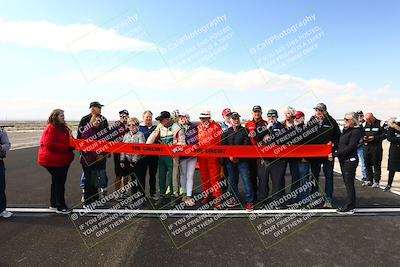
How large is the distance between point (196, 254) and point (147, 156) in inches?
126

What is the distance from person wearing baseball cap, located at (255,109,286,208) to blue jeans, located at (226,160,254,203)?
296mm

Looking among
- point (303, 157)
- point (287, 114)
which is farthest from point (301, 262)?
point (287, 114)

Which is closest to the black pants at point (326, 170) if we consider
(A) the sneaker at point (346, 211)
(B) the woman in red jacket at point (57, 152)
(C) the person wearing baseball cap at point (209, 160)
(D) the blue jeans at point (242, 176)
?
(A) the sneaker at point (346, 211)

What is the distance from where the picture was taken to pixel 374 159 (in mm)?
8234

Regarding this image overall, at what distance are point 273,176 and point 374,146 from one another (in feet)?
Answer: 12.8

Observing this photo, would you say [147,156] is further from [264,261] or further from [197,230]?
[264,261]

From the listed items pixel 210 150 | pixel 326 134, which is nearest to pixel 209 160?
pixel 210 150

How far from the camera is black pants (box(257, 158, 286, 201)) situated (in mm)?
6207

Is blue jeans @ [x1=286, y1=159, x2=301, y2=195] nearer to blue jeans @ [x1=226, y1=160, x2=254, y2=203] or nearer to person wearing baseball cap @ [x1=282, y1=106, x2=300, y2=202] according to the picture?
person wearing baseball cap @ [x1=282, y1=106, x2=300, y2=202]

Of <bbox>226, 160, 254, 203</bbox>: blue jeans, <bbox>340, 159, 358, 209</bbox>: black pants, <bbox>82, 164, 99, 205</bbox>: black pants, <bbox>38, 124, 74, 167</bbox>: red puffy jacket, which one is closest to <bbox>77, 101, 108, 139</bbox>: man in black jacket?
<bbox>38, 124, 74, 167</bbox>: red puffy jacket

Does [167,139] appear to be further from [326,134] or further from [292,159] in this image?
[326,134]

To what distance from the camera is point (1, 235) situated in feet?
15.4

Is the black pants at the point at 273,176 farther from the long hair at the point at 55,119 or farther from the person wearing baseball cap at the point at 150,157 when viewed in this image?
the long hair at the point at 55,119

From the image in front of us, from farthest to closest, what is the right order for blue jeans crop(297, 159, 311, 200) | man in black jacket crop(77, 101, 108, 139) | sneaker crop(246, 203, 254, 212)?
man in black jacket crop(77, 101, 108, 139) < blue jeans crop(297, 159, 311, 200) < sneaker crop(246, 203, 254, 212)
